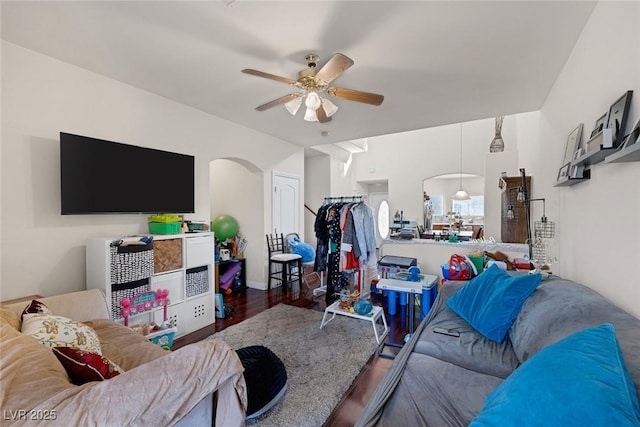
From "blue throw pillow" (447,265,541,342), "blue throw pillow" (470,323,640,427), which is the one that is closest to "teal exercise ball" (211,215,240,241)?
"blue throw pillow" (447,265,541,342)

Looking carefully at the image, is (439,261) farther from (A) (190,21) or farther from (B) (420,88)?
(A) (190,21)

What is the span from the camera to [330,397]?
1944mm

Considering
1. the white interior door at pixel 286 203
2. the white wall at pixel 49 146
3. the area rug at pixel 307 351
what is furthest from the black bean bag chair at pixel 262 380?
the white interior door at pixel 286 203

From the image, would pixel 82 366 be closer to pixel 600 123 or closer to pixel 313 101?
pixel 313 101

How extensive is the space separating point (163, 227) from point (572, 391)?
126 inches

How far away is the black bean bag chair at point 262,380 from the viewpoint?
1.73 meters

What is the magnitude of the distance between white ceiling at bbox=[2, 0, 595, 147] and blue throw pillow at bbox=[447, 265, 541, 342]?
1795 millimetres

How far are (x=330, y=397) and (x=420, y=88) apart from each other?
2993 mm

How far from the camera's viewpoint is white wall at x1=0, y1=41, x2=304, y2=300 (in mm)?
2111

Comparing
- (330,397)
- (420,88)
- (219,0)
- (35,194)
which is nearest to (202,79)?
(219,0)

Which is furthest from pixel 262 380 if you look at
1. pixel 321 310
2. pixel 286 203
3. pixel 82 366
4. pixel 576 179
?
pixel 286 203

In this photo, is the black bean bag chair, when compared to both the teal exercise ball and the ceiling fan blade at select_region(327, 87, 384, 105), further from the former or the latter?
the teal exercise ball

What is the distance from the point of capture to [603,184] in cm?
156

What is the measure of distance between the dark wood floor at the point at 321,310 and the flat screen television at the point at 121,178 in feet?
4.79
